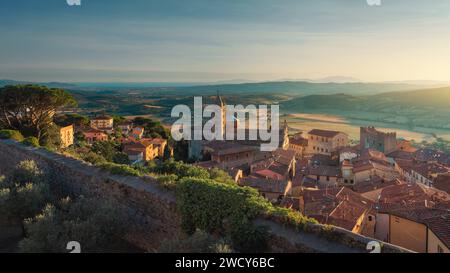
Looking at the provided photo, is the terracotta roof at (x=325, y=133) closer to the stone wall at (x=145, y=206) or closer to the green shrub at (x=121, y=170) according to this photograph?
the stone wall at (x=145, y=206)

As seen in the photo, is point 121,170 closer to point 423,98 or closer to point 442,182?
point 442,182

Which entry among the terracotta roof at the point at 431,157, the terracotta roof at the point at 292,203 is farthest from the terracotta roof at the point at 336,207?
the terracotta roof at the point at 431,157

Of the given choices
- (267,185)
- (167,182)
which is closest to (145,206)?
(167,182)

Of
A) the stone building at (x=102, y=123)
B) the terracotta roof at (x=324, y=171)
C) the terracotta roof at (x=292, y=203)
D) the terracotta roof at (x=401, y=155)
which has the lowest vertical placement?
the terracotta roof at (x=401, y=155)

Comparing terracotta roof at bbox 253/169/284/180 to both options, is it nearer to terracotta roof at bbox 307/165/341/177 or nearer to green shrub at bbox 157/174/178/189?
terracotta roof at bbox 307/165/341/177

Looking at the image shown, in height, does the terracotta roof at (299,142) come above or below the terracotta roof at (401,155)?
above

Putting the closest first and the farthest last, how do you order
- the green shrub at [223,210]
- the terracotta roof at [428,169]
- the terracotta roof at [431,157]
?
the green shrub at [223,210] → the terracotta roof at [428,169] → the terracotta roof at [431,157]

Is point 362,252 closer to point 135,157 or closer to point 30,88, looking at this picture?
point 30,88

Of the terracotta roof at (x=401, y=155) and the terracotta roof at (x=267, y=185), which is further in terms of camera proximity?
the terracotta roof at (x=401, y=155)
